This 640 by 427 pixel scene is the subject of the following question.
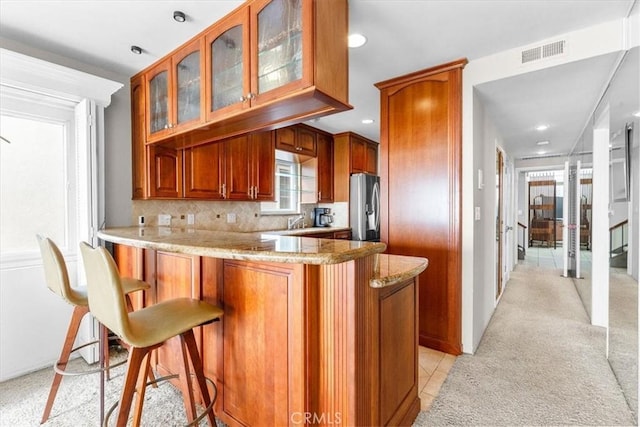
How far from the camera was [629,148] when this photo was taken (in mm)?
1927

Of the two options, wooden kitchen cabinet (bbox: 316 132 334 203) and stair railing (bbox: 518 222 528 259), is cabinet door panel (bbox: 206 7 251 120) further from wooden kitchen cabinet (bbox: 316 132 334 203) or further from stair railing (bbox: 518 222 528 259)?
stair railing (bbox: 518 222 528 259)

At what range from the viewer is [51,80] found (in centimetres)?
218

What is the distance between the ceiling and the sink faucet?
2.18m

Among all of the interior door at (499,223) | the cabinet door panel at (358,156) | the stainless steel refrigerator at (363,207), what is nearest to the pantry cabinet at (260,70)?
the stainless steel refrigerator at (363,207)

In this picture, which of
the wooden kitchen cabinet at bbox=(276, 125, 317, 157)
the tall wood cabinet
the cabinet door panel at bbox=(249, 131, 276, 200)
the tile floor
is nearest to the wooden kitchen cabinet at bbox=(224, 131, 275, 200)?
the cabinet door panel at bbox=(249, 131, 276, 200)

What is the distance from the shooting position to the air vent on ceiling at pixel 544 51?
6.82 ft

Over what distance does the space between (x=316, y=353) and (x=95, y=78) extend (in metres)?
2.58

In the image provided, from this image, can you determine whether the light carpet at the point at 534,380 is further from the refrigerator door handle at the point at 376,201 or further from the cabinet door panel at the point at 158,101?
the cabinet door panel at the point at 158,101

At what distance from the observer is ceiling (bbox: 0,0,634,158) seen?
177cm

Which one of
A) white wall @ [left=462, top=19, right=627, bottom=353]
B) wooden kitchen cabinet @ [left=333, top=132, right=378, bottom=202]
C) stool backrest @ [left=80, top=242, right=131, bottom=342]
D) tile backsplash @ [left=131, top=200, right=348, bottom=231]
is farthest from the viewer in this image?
wooden kitchen cabinet @ [left=333, top=132, right=378, bottom=202]

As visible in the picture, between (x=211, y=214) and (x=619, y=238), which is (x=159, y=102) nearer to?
(x=211, y=214)

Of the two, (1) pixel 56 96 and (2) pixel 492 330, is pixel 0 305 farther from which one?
(2) pixel 492 330

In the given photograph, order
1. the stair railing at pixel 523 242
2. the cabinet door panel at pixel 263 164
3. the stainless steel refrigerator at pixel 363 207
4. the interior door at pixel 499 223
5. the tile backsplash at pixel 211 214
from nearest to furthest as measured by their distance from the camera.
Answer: the tile backsplash at pixel 211 214, the cabinet door panel at pixel 263 164, the interior door at pixel 499 223, the stainless steel refrigerator at pixel 363 207, the stair railing at pixel 523 242

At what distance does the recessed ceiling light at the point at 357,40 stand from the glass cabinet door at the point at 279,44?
628 mm
